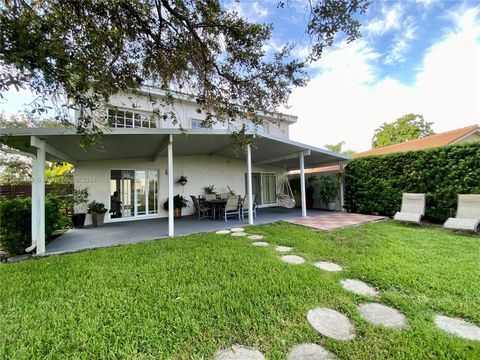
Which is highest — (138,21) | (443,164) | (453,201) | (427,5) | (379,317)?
(427,5)

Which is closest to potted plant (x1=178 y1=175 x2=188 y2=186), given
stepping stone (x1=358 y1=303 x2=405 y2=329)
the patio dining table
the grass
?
the patio dining table

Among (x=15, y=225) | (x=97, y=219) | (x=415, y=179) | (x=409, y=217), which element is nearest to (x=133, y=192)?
(x=97, y=219)

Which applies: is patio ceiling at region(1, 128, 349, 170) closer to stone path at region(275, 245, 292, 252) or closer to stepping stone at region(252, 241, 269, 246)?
stepping stone at region(252, 241, 269, 246)

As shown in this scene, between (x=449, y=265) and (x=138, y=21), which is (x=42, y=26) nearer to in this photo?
(x=138, y=21)

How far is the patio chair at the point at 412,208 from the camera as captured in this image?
24.1ft

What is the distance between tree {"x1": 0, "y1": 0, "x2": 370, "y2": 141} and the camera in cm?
309

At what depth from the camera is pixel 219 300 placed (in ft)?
9.55

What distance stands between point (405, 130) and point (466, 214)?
25470mm

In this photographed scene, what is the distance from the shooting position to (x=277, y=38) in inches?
198

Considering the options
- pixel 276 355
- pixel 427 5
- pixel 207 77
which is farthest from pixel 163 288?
pixel 427 5

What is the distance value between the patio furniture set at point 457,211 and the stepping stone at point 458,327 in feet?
17.1

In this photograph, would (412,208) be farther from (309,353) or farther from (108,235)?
(108,235)

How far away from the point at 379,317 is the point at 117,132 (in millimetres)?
6041

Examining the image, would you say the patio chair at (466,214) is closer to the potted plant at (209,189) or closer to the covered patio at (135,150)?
the covered patio at (135,150)
